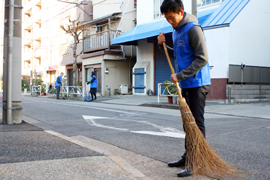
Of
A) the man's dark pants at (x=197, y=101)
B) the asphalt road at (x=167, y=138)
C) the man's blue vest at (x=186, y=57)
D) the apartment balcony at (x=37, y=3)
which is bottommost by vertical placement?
the asphalt road at (x=167, y=138)

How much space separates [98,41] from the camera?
80.2 ft

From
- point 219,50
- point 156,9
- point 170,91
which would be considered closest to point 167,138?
point 170,91

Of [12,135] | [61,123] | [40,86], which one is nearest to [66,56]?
[40,86]

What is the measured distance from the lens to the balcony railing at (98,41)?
23250mm

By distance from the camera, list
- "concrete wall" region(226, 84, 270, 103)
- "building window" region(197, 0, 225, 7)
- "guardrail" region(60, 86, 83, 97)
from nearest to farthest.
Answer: "concrete wall" region(226, 84, 270, 103)
"building window" region(197, 0, 225, 7)
"guardrail" region(60, 86, 83, 97)

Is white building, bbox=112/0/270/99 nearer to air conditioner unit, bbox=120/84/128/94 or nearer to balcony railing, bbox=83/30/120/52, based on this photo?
balcony railing, bbox=83/30/120/52

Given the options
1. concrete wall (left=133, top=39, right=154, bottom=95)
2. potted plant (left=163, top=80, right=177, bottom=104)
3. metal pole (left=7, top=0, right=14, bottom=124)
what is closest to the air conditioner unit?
concrete wall (left=133, top=39, right=154, bottom=95)

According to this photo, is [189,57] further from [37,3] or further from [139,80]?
[37,3]

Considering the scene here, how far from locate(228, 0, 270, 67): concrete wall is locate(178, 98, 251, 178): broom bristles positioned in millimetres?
11710

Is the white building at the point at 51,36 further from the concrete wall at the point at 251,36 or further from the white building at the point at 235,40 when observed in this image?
the concrete wall at the point at 251,36

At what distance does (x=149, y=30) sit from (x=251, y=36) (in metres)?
6.07

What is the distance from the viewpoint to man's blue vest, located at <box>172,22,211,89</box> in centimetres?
326

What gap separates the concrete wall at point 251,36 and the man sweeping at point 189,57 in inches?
452

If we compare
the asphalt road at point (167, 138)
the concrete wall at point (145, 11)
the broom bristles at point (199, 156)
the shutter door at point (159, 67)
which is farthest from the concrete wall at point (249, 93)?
the broom bristles at point (199, 156)
